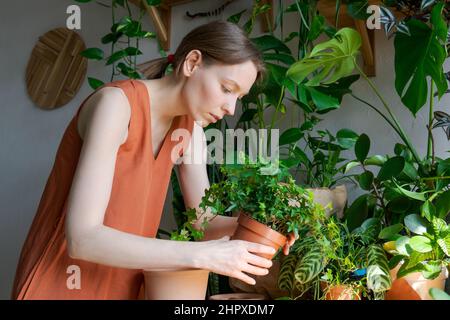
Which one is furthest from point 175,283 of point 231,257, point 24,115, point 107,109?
point 24,115

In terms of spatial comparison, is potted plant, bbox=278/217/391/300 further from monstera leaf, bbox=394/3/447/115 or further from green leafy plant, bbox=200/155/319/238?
monstera leaf, bbox=394/3/447/115

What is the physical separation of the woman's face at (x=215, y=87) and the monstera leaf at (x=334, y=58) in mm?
282

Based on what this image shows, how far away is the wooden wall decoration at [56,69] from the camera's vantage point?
2312 mm

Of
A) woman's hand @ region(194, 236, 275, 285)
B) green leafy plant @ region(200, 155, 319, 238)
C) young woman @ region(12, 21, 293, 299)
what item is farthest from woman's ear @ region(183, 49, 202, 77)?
woman's hand @ region(194, 236, 275, 285)

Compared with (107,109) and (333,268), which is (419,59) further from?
(107,109)

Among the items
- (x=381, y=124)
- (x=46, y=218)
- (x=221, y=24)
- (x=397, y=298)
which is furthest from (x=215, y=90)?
(x=381, y=124)

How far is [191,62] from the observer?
96 cm

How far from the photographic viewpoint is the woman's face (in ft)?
3.03

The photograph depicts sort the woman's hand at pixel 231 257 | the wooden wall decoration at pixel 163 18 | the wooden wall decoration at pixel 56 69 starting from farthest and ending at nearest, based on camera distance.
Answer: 1. the wooden wall decoration at pixel 56 69
2. the wooden wall decoration at pixel 163 18
3. the woman's hand at pixel 231 257

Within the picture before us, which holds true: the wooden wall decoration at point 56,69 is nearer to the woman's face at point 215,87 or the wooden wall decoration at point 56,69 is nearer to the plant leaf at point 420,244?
the woman's face at point 215,87

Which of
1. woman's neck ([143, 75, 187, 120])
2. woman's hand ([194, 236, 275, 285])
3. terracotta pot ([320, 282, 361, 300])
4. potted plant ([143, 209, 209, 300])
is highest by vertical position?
woman's neck ([143, 75, 187, 120])

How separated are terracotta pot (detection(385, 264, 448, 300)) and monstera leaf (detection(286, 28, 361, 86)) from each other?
1.76 feet

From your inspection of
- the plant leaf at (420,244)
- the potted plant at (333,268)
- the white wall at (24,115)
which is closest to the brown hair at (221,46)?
the potted plant at (333,268)

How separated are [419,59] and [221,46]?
0.45 metres
